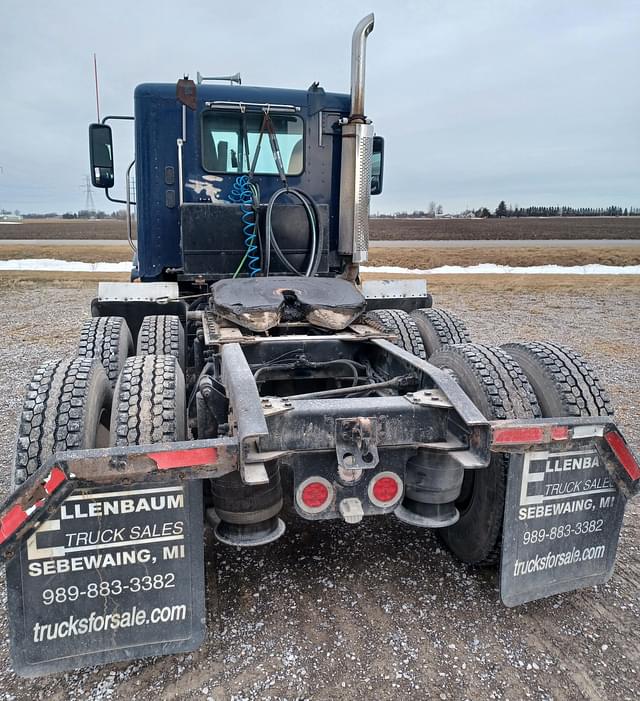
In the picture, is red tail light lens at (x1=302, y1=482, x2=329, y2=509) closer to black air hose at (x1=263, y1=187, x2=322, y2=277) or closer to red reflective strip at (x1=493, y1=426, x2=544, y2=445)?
red reflective strip at (x1=493, y1=426, x2=544, y2=445)

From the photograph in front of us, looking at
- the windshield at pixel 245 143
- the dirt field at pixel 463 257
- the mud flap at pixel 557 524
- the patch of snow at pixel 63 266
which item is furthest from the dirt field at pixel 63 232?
the mud flap at pixel 557 524

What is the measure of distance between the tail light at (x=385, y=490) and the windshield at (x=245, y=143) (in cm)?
346

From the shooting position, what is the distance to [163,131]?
4.85 m

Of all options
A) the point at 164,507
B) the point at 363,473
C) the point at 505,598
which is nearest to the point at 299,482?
the point at 363,473

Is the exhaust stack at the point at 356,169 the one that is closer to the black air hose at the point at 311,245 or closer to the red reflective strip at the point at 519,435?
the black air hose at the point at 311,245

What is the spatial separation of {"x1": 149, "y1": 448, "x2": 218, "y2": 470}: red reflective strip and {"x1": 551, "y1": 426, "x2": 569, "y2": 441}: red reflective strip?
1.40 metres

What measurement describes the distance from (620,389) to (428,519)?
5.04 m

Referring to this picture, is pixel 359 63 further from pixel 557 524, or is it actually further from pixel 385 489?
pixel 557 524

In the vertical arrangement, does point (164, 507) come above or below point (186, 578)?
above

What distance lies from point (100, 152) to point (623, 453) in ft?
15.5

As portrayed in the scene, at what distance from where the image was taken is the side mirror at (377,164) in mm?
5809

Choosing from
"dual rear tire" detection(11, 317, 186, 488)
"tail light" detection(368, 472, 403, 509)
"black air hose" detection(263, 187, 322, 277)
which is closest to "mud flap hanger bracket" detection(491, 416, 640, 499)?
"tail light" detection(368, 472, 403, 509)

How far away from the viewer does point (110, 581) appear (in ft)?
7.22

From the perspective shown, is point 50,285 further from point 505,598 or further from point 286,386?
point 505,598
